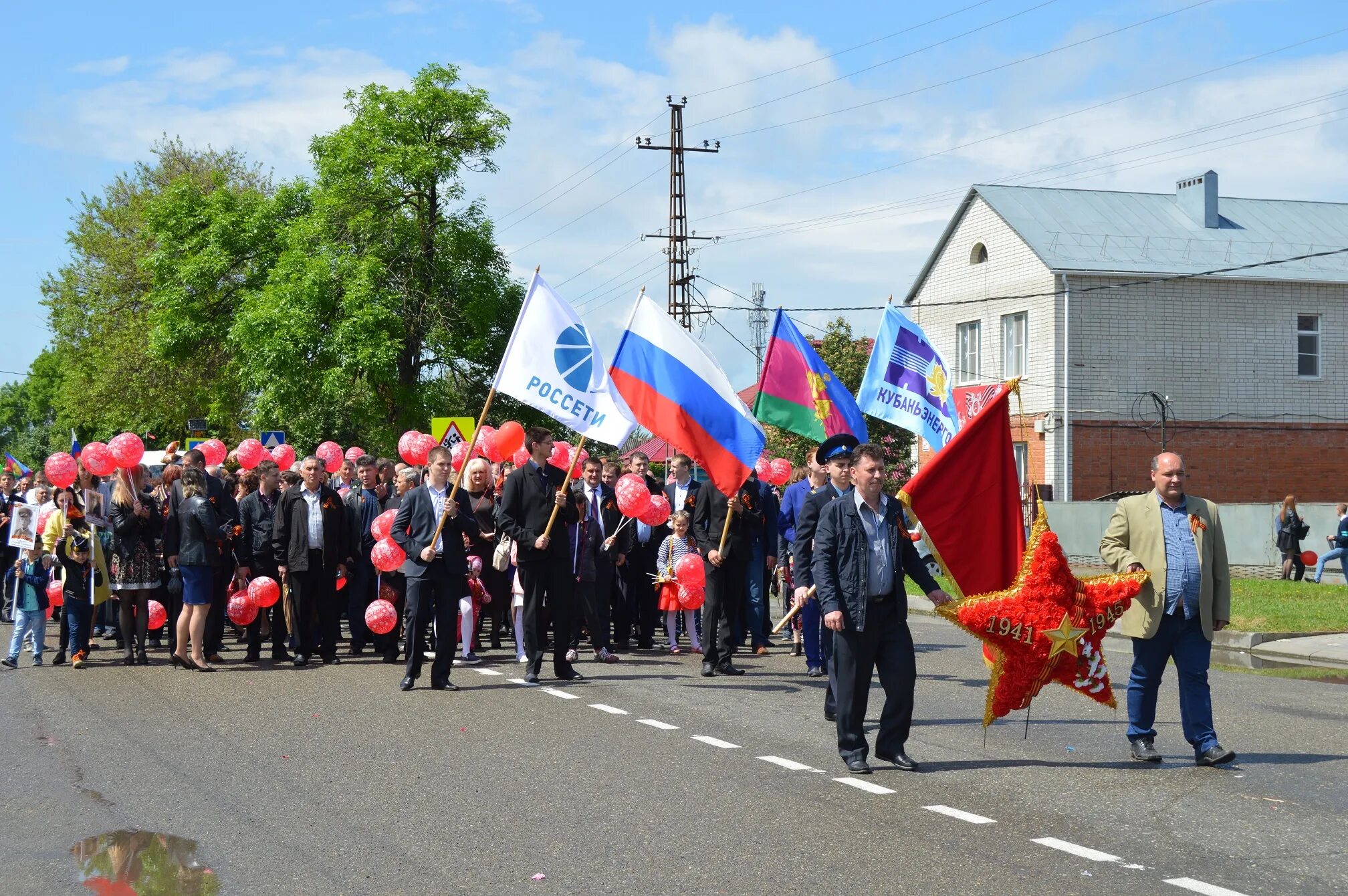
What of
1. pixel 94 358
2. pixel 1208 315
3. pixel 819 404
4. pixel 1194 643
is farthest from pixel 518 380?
pixel 94 358

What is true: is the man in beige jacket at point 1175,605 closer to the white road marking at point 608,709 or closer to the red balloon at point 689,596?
the white road marking at point 608,709

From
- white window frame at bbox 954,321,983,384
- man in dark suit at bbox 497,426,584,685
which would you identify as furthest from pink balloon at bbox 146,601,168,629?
white window frame at bbox 954,321,983,384

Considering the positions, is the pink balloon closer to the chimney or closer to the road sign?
the road sign

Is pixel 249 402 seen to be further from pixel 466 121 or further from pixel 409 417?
pixel 466 121

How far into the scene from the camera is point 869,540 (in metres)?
8.40

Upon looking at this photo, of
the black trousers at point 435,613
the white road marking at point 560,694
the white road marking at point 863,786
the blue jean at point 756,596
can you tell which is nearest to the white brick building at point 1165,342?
the blue jean at point 756,596

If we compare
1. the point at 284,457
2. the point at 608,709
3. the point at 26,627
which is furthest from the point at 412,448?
the point at 608,709

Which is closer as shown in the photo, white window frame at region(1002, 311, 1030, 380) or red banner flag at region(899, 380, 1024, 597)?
red banner flag at region(899, 380, 1024, 597)

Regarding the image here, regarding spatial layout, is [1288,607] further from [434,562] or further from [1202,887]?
[1202,887]

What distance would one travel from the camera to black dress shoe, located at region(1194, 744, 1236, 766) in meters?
8.38

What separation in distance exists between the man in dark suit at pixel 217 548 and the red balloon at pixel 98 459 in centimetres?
70

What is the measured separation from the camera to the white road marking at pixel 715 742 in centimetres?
905

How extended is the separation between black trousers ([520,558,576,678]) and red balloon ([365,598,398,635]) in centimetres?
187

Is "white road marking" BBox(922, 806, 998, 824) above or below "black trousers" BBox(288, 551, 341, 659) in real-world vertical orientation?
below
